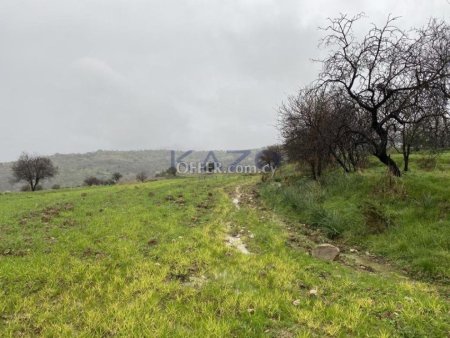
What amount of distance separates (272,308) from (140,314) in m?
2.76

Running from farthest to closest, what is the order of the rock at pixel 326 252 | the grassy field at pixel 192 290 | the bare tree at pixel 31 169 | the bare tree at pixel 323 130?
1. the bare tree at pixel 31 169
2. the bare tree at pixel 323 130
3. the rock at pixel 326 252
4. the grassy field at pixel 192 290

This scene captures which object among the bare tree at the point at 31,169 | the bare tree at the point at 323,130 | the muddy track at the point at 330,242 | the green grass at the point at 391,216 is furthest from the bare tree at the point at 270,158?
the muddy track at the point at 330,242

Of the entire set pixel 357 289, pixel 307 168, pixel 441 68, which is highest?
pixel 441 68

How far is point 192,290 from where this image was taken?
27.9 ft

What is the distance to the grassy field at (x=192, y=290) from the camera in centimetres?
689

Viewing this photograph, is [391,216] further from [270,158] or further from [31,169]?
[31,169]

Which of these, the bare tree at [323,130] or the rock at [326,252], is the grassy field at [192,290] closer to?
the rock at [326,252]

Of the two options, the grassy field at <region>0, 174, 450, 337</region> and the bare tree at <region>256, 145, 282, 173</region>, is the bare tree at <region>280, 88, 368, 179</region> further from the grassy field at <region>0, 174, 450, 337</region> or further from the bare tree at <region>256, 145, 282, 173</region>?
the bare tree at <region>256, 145, 282, 173</region>

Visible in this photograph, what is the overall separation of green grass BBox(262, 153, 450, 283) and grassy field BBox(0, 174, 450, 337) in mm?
490

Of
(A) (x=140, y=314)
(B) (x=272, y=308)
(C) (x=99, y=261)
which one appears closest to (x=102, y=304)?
(A) (x=140, y=314)

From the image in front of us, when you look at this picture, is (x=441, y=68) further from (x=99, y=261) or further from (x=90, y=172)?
(x=90, y=172)

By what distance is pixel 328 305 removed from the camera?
7816 millimetres

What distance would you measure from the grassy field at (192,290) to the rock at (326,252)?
702 millimetres

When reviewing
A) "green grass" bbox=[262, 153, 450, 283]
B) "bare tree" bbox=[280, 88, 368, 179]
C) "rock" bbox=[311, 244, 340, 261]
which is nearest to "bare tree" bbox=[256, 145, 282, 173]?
"bare tree" bbox=[280, 88, 368, 179]
